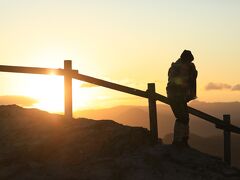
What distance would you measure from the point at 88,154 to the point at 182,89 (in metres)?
2.75

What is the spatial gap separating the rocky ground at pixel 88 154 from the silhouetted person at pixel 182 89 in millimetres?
432

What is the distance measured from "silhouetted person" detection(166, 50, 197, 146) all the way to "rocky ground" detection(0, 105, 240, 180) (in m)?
0.43

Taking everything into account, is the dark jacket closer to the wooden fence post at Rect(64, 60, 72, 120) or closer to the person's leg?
the person's leg

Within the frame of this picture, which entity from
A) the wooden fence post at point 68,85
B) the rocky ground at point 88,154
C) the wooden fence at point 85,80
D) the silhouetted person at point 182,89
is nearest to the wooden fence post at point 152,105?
the wooden fence at point 85,80

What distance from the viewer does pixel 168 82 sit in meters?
10.6

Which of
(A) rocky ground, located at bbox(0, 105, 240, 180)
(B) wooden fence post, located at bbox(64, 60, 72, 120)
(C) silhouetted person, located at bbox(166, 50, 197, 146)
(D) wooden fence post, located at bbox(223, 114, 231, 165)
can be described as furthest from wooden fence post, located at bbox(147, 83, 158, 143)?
(D) wooden fence post, located at bbox(223, 114, 231, 165)

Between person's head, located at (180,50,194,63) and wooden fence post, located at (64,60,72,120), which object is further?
person's head, located at (180,50,194,63)

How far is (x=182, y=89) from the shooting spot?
1041cm

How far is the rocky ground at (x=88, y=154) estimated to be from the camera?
8422 mm

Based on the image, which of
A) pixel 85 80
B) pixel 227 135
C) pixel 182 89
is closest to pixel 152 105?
pixel 182 89

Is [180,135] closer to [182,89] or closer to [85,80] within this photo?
[182,89]

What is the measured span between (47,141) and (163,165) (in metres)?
2.33

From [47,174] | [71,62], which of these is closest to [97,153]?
[47,174]

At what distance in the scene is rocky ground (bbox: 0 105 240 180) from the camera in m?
8.42
